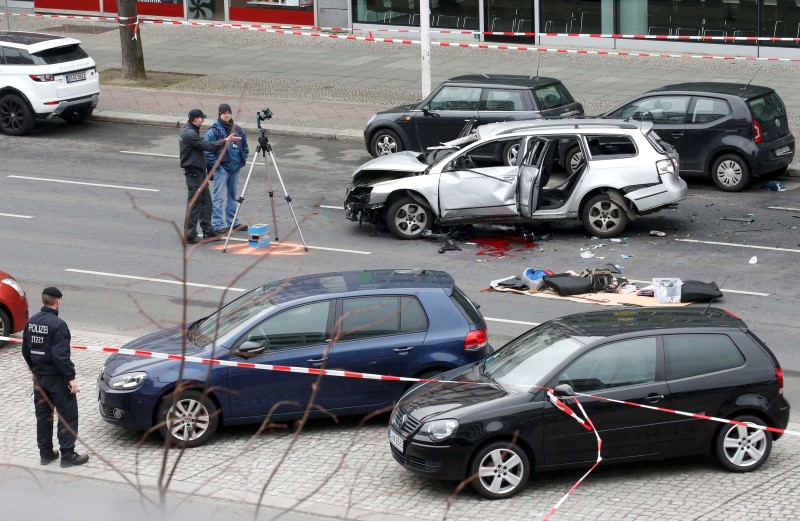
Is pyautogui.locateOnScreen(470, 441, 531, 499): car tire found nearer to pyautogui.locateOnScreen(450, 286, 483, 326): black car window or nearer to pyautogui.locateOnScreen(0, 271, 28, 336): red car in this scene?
pyautogui.locateOnScreen(450, 286, 483, 326): black car window

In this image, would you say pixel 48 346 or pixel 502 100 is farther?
pixel 502 100

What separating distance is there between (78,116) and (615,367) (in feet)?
58.5

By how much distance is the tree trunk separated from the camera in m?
26.9

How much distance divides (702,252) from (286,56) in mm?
16648

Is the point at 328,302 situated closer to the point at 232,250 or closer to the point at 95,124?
the point at 232,250

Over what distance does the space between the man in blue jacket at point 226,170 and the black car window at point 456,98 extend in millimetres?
4700

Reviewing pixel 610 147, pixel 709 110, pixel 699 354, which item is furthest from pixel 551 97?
pixel 699 354

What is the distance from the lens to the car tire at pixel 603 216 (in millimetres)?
17203

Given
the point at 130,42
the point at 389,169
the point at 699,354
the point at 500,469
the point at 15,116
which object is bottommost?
the point at 500,469

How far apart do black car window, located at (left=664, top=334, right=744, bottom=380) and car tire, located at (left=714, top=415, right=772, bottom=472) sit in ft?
1.48

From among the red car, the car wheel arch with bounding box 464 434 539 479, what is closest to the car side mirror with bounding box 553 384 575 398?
the car wheel arch with bounding box 464 434 539 479

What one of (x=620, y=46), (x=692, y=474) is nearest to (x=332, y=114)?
(x=620, y=46)

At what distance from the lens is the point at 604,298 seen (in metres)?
14.6

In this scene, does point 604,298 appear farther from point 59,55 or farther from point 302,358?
point 59,55
